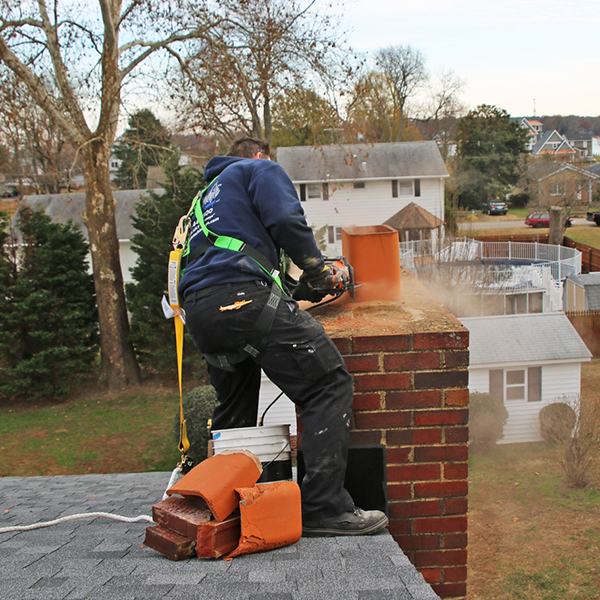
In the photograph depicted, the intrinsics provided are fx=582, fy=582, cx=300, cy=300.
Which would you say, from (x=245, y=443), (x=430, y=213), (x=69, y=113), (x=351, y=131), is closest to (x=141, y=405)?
(x=69, y=113)

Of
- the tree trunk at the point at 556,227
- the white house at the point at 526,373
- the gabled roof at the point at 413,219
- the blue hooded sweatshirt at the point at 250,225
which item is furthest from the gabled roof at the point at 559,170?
the blue hooded sweatshirt at the point at 250,225

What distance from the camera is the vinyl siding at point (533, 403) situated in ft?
56.0

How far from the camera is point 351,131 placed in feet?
51.4

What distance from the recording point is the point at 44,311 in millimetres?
14531

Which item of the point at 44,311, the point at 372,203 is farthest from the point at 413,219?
the point at 44,311

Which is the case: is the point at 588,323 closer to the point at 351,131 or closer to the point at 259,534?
the point at 351,131

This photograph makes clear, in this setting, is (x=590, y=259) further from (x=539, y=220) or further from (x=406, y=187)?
(x=539, y=220)

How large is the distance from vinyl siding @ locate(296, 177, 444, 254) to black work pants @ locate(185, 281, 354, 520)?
30423 mm

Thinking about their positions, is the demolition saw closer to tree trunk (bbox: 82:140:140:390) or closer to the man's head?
the man's head

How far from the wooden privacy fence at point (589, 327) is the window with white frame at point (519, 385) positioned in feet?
20.1

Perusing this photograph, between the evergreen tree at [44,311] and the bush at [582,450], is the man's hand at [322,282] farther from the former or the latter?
the bush at [582,450]

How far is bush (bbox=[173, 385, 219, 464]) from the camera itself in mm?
10586

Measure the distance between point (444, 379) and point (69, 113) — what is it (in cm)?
1483

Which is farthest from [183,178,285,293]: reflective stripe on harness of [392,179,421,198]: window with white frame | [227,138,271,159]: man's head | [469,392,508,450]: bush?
[392,179,421,198]: window with white frame
